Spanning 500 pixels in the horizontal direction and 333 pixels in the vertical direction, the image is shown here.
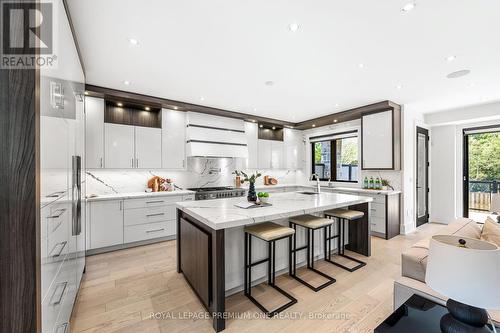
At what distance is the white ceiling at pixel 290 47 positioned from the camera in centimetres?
179

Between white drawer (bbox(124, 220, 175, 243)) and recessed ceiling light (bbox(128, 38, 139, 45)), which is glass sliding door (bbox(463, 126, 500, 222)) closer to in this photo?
white drawer (bbox(124, 220, 175, 243))

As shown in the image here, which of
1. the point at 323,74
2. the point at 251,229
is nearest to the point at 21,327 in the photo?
the point at 251,229

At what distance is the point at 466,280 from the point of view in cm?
95

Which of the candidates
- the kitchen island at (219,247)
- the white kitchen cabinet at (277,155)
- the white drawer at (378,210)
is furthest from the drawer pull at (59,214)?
the white kitchen cabinet at (277,155)

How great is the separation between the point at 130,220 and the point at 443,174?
269 inches

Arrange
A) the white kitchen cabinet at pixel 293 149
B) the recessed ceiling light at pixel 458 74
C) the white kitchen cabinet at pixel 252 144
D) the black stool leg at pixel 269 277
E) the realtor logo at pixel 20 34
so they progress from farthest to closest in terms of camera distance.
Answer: the white kitchen cabinet at pixel 293 149 < the white kitchen cabinet at pixel 252 144 < the recessed ceiling light at pixel 458 74 < the black stool leg at pixel 269 277 < the realtor logo at pixel 20 34

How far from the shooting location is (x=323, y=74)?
119 inches

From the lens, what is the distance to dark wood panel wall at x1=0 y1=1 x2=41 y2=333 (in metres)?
0.92

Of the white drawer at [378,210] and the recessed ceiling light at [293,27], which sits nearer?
the recessed ceiling light at [293,27]

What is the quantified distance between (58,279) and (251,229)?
1.53 m

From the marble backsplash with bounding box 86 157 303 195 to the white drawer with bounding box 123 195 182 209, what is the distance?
58 centimetres

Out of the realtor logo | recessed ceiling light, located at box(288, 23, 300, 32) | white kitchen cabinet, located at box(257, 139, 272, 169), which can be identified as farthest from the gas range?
the realtor logo

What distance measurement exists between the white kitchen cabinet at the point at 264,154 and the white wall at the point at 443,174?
13.0ft

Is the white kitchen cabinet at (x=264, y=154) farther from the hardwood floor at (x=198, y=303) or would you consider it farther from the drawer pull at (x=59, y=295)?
the drawer pull at (x=59, y=295)
